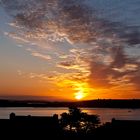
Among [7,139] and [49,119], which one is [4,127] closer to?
[7,139]

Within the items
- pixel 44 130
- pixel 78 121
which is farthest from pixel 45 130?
pixel 78 121

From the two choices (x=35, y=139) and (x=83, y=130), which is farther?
(x=83, y=130)

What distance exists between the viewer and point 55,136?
4969cm

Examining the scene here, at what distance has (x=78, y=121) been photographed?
2729 inches

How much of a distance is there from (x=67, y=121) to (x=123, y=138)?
21.9 meters

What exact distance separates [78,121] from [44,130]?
814 inches

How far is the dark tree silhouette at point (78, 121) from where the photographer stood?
67.1 meters

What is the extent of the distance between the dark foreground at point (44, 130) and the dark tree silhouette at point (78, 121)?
46.7 feet

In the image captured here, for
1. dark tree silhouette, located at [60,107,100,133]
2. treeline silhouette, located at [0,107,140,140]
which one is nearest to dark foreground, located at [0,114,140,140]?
treeline silhouette, located at [0,107,140,140]

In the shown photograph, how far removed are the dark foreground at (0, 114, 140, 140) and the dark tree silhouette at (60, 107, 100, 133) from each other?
46.7ft

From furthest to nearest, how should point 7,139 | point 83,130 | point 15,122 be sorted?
point 83,130 < point 15,122 < point 7,139

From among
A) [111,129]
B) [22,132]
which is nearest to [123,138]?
[111,129]

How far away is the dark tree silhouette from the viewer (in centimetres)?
6712

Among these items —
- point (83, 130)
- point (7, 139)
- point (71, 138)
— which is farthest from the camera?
point (83, 130)
